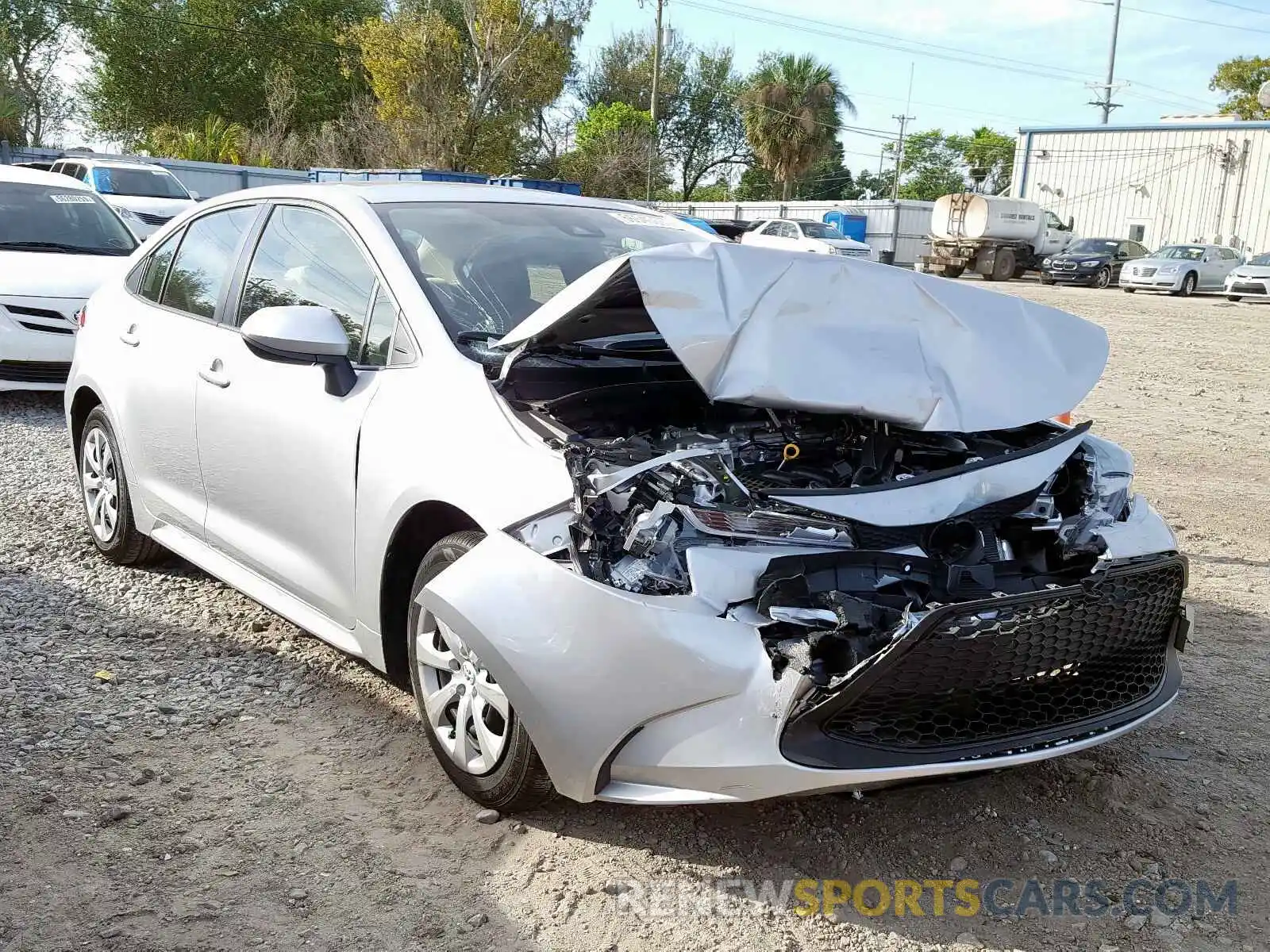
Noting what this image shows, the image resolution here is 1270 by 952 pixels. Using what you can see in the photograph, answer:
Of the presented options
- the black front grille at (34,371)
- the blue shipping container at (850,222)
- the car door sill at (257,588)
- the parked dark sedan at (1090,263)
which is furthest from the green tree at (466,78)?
the car door sill at (257,588)

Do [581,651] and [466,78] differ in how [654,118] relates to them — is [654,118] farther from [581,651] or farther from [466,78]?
[581,651]

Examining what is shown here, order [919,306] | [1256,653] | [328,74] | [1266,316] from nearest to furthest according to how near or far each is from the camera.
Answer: [919,306], [1256,653], [1266,316], [328,74]

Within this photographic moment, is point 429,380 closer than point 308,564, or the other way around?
point 429,380

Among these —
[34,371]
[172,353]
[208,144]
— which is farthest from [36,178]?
[208,144]

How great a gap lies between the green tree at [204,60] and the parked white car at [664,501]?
45383 mm

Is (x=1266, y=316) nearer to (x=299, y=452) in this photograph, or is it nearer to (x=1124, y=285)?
(x=1124, y=285)

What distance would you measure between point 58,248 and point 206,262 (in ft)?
19.2

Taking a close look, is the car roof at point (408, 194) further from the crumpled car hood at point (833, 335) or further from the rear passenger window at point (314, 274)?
the crumpled car hood at point (833, 335)

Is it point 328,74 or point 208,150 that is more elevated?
point 328,74

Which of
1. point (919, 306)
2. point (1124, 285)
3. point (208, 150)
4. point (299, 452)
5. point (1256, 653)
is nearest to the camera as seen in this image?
point (919, 306)

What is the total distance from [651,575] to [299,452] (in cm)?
153

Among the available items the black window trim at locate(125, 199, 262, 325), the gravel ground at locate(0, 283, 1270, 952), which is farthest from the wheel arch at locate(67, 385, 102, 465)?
the gravel ground at locate(0, 283, 1270, 952)

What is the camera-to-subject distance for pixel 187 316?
450cm

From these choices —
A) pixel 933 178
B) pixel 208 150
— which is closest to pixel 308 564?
pixel 208 150
